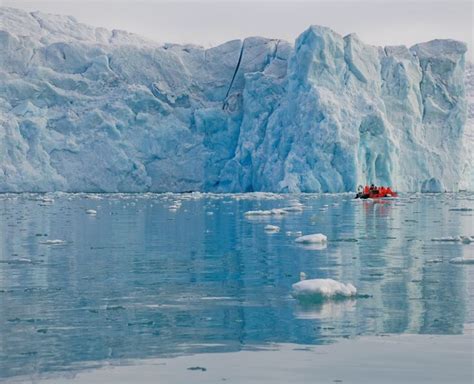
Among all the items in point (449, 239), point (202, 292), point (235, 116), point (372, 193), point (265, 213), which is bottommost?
point (202, 292)

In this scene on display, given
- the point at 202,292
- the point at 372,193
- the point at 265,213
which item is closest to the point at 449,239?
the point at 202,292

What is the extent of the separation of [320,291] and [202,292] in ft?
4.48

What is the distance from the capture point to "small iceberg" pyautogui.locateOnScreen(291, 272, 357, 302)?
23.9 feet

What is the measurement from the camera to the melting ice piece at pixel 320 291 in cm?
727

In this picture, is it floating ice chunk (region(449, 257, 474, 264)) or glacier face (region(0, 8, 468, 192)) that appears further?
glacier face (region(0, 8, 468, 192))

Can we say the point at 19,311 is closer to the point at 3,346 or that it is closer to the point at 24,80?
the point at 3,346

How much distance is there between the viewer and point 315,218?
65.9ft

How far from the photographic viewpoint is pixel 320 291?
726cm

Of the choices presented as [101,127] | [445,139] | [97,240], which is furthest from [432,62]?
[97,240]

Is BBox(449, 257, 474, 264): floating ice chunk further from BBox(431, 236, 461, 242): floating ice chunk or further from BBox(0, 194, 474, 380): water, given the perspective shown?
BBox(431, 236, 461, 242): floating ice chunk

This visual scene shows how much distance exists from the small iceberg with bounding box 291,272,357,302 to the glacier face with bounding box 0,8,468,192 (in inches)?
1171

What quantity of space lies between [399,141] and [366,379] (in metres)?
38.4

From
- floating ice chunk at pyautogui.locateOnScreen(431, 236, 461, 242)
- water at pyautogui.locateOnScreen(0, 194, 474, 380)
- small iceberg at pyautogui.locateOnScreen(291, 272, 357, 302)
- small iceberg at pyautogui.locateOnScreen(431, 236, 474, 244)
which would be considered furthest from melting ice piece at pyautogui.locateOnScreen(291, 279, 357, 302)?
floating ice chunk at pyautogui.locateOnScreen(431, 236, 461, 242)

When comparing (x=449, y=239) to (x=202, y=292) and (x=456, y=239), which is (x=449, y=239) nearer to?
(x=456, y=239)
